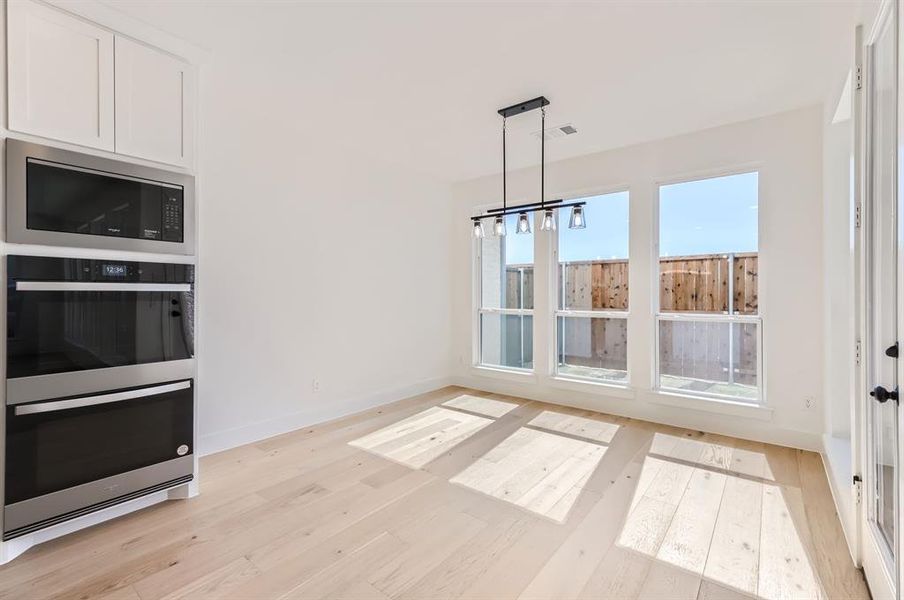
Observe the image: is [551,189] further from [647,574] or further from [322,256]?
[647,574]

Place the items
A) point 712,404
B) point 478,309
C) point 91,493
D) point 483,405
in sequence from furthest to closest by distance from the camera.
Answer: point 478,309, point 483,405, point 712,404, point 91,493

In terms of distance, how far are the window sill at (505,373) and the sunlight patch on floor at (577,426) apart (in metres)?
0.66

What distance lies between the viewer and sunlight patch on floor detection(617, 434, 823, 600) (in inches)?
75.4

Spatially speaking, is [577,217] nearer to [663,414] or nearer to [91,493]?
[663,414]

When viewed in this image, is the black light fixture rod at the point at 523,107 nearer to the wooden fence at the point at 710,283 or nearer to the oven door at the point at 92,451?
the wooden fence at the point at 710,283

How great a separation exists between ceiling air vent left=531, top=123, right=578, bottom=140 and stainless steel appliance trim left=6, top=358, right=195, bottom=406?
3387 millimetres

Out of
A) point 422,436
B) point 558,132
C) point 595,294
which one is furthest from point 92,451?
point 595,294

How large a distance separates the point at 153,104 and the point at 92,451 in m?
1.99

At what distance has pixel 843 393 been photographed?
302 cm

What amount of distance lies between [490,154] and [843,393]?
364 cm

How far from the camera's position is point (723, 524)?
2.33 metres

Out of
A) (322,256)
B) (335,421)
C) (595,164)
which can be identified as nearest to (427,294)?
(322,256)

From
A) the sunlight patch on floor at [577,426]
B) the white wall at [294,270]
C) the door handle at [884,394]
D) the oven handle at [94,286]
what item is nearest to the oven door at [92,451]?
the oven handle at [94,286]

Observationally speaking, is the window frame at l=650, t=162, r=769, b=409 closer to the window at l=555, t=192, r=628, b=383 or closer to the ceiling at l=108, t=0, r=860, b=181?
the window at l=555, t=192, r=628, b=383
